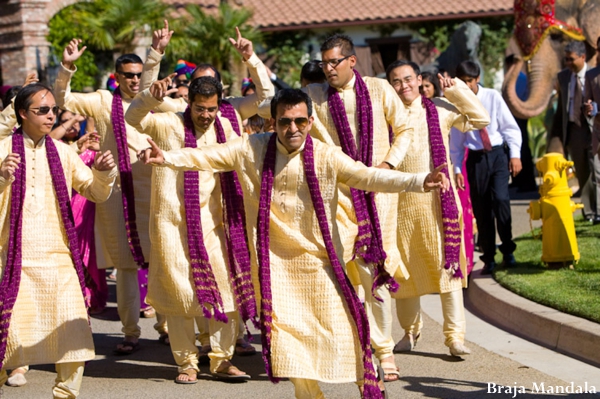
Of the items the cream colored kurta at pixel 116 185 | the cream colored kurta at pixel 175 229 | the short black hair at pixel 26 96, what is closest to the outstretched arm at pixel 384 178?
the cream colored kurta at pixel 175 229

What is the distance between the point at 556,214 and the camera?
9.59 meters

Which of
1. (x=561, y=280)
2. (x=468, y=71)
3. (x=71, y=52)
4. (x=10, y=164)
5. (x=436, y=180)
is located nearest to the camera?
(x=436, y=180)

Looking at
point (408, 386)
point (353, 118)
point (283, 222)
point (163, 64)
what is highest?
point (163, 64)

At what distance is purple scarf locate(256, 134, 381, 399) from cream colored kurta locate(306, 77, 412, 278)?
41.5 inches

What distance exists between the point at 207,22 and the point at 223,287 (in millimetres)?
18255

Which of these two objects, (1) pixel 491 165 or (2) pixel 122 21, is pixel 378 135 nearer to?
(1) pixel 491 165

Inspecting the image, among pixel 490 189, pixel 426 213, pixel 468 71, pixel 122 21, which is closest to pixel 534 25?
pixel 490 189

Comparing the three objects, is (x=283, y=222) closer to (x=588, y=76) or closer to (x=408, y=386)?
(x=408, y=386)

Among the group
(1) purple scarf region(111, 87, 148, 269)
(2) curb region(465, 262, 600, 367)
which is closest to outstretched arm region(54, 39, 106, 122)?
(1) purple scarf region(111, 87, 148, 269)

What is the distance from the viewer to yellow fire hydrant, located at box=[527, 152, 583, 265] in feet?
31.2

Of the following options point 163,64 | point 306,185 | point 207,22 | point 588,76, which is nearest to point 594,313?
point 306,185

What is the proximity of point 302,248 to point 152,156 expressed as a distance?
959mm

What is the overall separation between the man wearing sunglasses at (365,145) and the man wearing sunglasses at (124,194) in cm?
168

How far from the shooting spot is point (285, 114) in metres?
6.00
